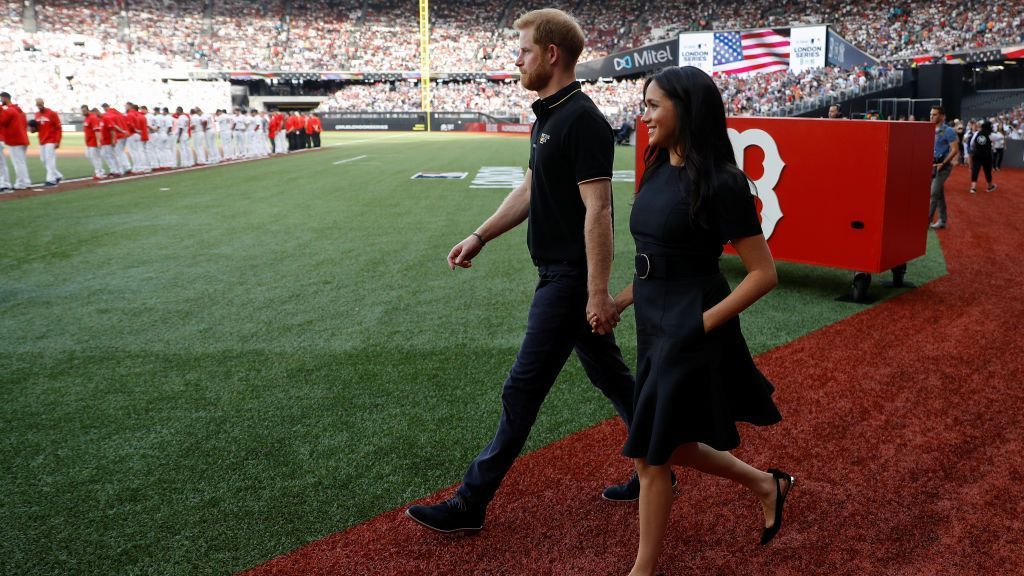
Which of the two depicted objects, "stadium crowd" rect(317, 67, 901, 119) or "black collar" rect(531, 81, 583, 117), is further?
"stadium crowd" rect(317, 67, 901, 119)

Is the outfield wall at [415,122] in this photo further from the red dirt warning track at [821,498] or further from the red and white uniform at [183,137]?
the red dirt warning track at [821,498]

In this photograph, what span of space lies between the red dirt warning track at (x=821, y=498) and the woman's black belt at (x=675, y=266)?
3.95 ft

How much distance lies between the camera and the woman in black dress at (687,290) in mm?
2480

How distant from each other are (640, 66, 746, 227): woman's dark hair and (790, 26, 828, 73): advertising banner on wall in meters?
38.1

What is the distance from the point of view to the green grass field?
11.1 feet

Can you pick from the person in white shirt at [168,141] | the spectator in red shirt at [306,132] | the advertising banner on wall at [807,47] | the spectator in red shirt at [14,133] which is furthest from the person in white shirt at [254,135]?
the advertising banner on wall at [807,47]

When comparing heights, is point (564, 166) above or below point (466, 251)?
above

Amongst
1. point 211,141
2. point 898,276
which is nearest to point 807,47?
point 211,141

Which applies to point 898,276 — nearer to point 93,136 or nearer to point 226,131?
point 93,136

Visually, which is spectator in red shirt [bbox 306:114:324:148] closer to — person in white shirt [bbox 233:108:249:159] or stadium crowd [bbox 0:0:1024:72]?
person in white shirt [bbox 233:108:249:159]

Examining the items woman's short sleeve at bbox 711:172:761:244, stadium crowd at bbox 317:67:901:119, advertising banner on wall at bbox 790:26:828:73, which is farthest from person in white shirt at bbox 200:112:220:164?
advertising banner on wall at bbox 790:26:828:73

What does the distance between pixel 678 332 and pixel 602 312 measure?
33cm

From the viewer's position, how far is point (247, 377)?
206 inches

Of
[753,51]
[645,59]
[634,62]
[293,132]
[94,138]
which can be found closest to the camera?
[94,138]
